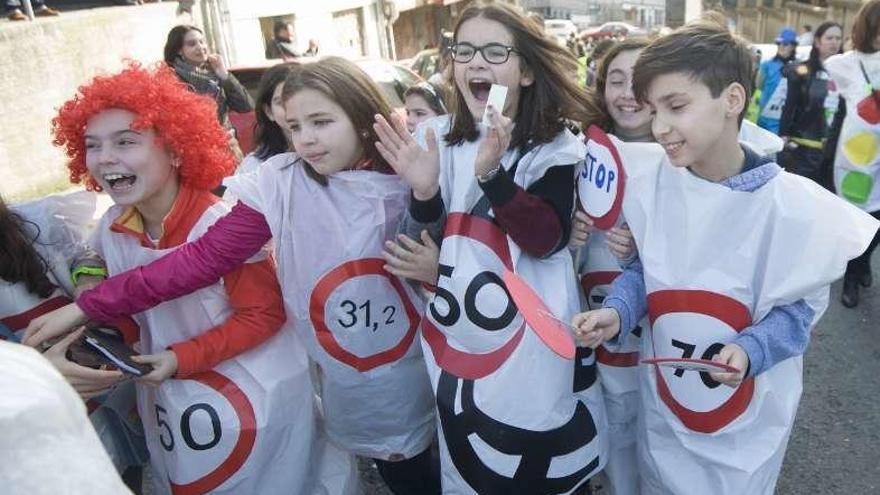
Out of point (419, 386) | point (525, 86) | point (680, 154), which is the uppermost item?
point (525, 86)

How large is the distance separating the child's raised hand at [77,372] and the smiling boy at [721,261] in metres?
1.15

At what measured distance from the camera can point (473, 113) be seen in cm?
183

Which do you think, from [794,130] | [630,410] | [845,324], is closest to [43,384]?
[630,410]

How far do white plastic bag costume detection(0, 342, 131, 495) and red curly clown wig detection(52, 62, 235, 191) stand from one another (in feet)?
4.35

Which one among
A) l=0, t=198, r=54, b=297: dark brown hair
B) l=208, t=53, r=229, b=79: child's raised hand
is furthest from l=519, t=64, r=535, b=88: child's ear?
l=208, t=53, r=229, b=79: child's raised hand

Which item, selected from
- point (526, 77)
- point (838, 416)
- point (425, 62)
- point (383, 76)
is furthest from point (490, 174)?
point (425, 62)

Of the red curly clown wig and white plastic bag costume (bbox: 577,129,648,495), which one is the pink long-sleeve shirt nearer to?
the red curly clown wig

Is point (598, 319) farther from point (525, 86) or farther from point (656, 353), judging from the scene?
point (525, 86)

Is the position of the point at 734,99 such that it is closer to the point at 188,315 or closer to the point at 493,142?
the point at 493,142

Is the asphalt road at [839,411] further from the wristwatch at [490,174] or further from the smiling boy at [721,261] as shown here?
the wristwatch at [490,174]

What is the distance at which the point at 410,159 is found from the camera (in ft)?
5.60

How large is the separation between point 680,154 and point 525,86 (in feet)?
1.52

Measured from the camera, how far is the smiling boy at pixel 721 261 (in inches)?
59.9

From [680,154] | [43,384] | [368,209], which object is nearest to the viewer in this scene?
[43,384]
